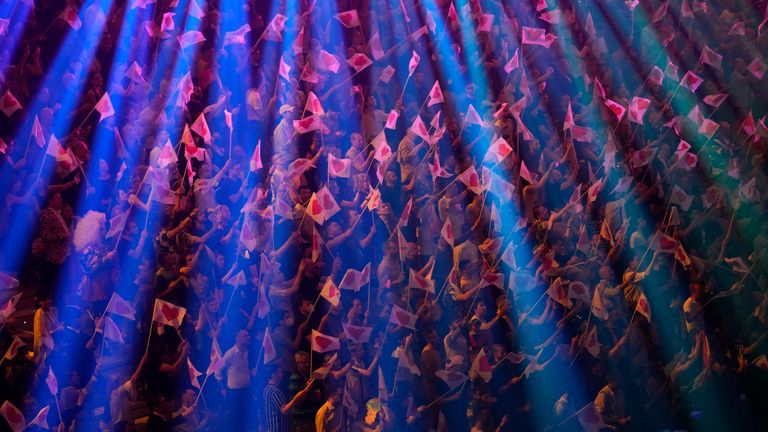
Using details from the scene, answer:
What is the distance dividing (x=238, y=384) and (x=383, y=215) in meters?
1.95

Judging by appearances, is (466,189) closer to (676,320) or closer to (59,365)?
(676,320)

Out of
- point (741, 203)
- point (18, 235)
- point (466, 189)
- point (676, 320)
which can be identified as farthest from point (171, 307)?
point (741, 203)

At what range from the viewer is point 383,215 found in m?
5.83

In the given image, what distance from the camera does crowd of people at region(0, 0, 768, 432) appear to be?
4.89 metres

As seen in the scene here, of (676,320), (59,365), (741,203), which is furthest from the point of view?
(741,203)

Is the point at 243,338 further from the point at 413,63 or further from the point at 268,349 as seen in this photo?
the point at 413,63

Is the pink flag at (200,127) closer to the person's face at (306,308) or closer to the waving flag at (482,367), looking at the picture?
the person's face at (306,308)

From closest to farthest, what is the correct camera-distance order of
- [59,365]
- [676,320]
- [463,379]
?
[59,365] → [463,379] → [676,320]

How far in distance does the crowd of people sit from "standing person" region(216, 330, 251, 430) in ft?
0.06

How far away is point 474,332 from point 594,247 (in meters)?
1.45

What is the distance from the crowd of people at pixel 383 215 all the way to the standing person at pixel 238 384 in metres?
0.02

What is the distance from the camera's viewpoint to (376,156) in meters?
5.91

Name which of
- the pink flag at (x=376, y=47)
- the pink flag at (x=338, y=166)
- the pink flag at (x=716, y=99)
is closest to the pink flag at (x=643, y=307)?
the pink flag at (x=716, y=99)

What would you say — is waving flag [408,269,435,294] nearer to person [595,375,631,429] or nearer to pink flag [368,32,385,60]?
person [595,375,631,429]
